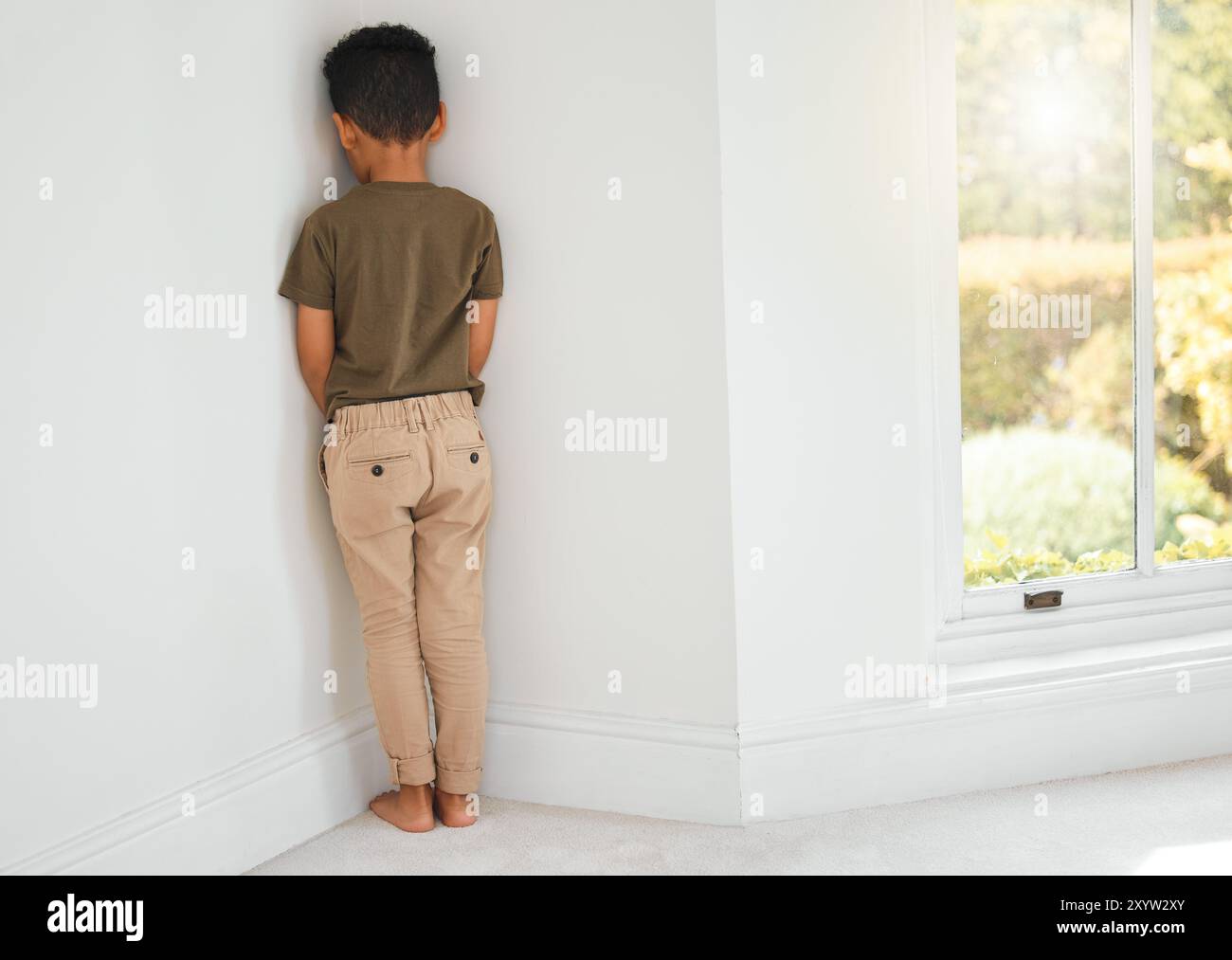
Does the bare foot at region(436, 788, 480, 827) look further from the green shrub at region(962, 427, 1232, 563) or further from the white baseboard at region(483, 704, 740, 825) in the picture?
the green shrub at region(962, 427, 1232, 563)

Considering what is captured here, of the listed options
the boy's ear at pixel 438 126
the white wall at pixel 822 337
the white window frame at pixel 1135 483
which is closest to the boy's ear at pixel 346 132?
the boy's ear at pixel 438 126

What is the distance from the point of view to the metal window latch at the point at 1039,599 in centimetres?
230

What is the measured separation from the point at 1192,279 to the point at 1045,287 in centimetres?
34

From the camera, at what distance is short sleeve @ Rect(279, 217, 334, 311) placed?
198 centimetres

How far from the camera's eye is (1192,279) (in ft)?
7.73

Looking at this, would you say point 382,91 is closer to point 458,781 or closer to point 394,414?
point 394,414

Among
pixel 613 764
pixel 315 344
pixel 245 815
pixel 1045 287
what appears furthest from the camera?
pixel 1045 287

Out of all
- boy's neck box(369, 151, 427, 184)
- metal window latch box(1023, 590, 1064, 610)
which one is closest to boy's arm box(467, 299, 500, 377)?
boy's neck box(369, 151, 427, 184)

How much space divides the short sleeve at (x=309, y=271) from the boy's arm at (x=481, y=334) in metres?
0.28

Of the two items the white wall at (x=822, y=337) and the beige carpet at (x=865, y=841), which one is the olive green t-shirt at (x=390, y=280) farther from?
the beige carpet at (x=865, y=841)

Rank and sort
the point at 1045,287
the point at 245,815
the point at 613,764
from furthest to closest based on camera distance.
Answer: the point at 1045,287
the point at 613,764
the point at 245,815

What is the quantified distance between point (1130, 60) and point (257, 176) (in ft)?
5.60

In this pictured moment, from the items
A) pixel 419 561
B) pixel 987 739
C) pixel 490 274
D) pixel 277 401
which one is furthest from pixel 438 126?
pixel 987 739

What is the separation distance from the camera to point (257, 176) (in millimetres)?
1949
